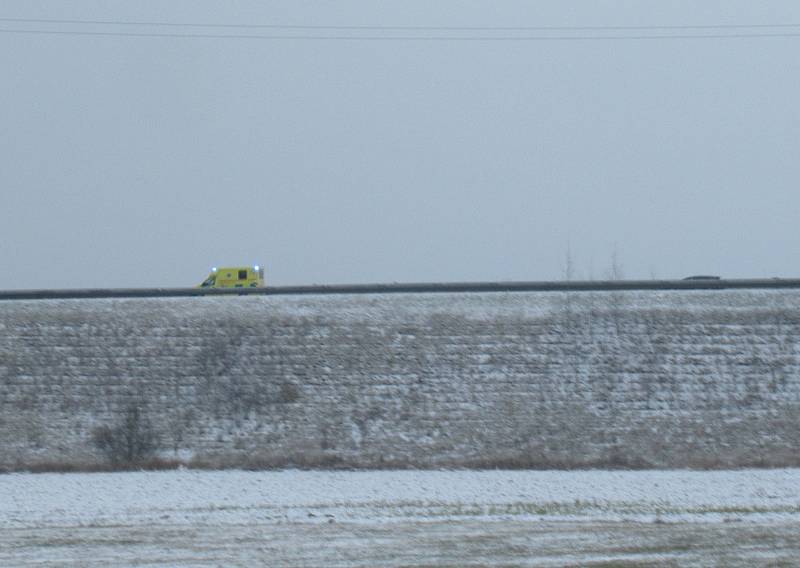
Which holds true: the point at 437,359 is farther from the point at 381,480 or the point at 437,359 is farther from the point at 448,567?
the point at 448,567

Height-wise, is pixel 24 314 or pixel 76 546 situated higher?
pixel 24 314

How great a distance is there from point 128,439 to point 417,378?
6.28 metres

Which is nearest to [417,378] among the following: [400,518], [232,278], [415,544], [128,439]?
[128,439]

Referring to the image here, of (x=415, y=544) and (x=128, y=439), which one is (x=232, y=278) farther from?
(x=415, y=544)

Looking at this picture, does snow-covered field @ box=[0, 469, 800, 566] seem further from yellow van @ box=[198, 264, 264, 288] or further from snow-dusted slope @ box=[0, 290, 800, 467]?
yellow van @ box=[198, 264, 264, 288]

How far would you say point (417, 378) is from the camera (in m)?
23.4

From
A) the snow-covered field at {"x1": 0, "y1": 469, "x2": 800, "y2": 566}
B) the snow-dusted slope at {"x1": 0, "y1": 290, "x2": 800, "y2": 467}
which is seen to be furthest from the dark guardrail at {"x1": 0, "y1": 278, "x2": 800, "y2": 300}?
the snow-covered field at {"x1": 0, "y1": 469, "x2": 800, "y2": 566}

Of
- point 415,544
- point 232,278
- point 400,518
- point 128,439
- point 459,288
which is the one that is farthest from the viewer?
point 232,278

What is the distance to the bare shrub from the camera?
2238 cm

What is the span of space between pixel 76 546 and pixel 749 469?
1401cm

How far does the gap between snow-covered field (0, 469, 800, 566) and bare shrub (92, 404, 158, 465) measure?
133cm

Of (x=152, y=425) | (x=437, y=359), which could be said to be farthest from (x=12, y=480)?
(x=437, y=359)

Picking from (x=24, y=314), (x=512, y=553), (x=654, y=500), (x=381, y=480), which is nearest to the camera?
(x=512, y=553)

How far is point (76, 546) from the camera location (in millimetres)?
11969
